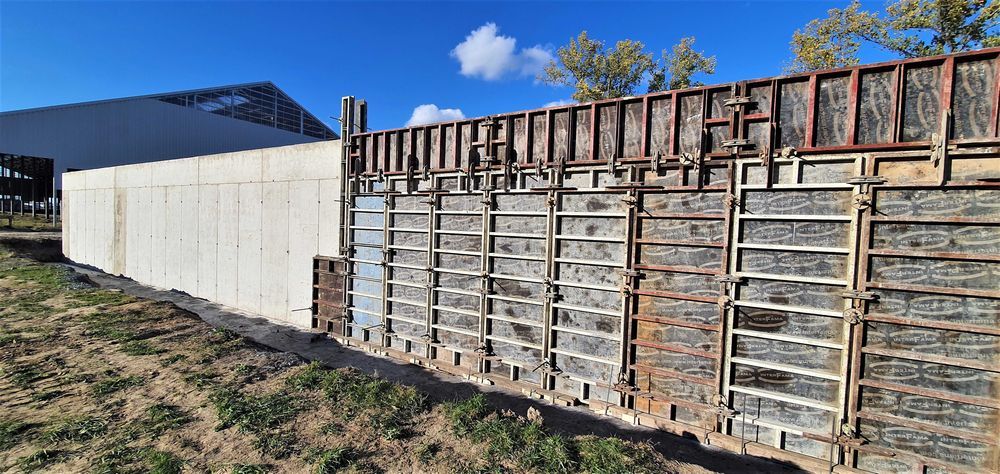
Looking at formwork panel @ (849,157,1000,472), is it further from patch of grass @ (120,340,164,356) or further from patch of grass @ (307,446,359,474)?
patch of grass @ (120,340,164,356)

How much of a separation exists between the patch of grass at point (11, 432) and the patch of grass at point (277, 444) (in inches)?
113

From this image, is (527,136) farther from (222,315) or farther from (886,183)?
(222,315)

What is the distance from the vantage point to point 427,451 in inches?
191

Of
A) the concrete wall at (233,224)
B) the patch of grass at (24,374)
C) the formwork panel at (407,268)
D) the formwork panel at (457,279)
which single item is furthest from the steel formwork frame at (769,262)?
the patch of grass at (24,374)

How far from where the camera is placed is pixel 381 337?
10812 millimetres

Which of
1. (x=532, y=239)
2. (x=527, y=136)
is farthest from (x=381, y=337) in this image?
(x=527, y=136)

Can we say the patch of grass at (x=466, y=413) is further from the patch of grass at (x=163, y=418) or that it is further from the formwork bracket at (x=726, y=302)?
the formwork bracket at (x=726, y=302)

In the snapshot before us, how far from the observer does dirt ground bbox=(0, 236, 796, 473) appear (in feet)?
15.0

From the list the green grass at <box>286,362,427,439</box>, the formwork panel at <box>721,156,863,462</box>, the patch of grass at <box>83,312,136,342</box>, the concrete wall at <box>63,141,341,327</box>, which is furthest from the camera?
the concrete wall at <box>63,141,341,327</box>

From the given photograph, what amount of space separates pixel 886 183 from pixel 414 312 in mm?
9223

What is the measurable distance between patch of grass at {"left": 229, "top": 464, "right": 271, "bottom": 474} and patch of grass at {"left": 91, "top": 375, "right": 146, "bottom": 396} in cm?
363

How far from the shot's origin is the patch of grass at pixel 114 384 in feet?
20.6

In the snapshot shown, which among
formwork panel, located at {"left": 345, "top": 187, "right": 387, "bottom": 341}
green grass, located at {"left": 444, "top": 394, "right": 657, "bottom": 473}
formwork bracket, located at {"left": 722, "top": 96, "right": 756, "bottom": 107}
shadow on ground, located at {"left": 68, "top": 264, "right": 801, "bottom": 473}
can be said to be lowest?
shadow on ground, located at {"left": 68, "top": 264, "right": 801, "bottom": 473}

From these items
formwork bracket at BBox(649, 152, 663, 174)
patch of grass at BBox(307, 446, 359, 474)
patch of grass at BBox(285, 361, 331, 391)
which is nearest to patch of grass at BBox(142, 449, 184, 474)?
patch of grass at BBox(307, 446, 359, 474)
